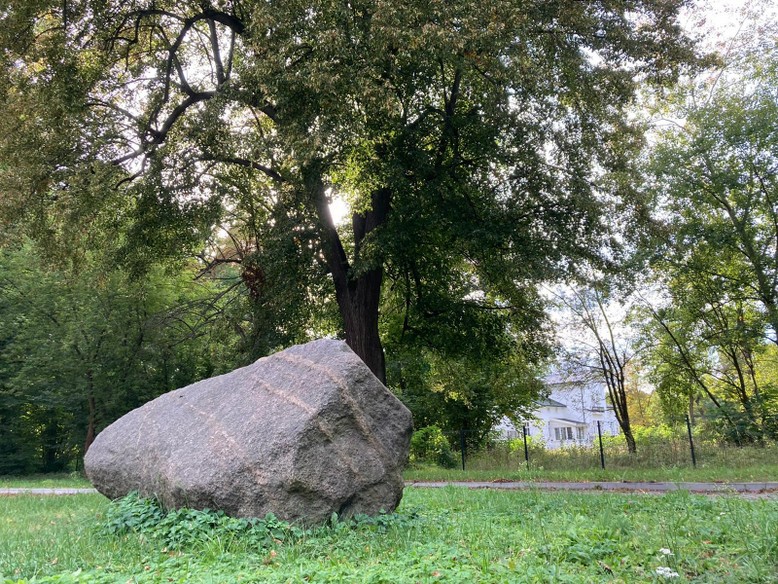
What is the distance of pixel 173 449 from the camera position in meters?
6.39

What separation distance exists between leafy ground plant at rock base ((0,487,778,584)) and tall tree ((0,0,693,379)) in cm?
693

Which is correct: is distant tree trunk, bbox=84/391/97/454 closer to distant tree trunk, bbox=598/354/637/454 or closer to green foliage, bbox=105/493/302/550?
green foliage, bbox=105/493/302/550

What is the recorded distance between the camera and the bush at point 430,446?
75.2ft

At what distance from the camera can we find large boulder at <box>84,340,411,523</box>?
584cm

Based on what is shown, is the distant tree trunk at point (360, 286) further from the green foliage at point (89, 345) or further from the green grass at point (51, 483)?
the green grass at point (51, 483)

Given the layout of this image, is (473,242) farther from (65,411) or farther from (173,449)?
(65,411)

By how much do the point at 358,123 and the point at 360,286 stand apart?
5417mm

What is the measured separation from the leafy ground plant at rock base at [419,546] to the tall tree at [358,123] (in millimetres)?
6927

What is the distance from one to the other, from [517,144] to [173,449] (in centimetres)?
1061

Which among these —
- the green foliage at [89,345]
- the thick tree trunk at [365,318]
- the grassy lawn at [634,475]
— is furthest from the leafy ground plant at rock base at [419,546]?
the green foliage at [89,345]

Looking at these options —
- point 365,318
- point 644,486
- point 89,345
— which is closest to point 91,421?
point 89,345

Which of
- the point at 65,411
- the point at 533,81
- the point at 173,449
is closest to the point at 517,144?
the point at 533,81

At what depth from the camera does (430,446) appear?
76.6 feet

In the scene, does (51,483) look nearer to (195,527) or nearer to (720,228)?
(195,527)
